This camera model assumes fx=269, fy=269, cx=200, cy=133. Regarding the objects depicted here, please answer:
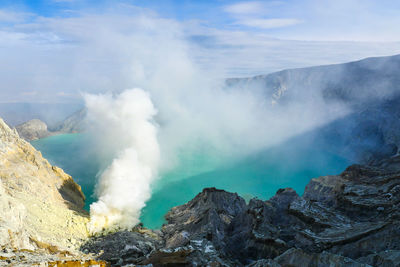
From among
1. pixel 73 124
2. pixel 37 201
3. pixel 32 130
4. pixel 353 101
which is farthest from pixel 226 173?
pixel 73 124

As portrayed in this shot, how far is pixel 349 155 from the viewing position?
88312mm

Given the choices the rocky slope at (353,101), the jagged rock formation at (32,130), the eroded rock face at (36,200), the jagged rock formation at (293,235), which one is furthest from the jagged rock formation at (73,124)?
the jagged rock formation at (293,235)

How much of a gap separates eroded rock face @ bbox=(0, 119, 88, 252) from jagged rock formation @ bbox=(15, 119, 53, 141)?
123173 millimetres

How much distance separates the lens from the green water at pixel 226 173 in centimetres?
5706

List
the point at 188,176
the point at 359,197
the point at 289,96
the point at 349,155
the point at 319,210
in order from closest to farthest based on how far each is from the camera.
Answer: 1. the point at 319,210
2. the point at 359,197
3. the point at 188,176
4. the point at 349,155
5. the point at 289,96

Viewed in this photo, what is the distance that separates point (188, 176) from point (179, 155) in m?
21.0

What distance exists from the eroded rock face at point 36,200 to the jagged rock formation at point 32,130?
123 meters

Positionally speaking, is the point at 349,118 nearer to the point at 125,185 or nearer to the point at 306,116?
the point at 306,116

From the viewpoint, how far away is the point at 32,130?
15650cm

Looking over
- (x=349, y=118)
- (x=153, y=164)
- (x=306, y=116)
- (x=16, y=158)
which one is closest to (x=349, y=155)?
(x=349, y=118)

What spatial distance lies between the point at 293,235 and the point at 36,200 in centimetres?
3200

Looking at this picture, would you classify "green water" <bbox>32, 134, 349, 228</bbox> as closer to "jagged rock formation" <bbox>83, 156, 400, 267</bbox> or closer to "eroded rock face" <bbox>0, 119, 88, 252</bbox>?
"eroded rock face" <bbox>0, 119, 88, 252</bbox>

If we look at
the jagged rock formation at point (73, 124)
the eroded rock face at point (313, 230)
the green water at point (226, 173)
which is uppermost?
the jagged rock formation at point (73, 124)

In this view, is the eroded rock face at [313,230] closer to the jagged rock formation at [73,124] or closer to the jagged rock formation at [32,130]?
the jagged rock formation at [32,130]
